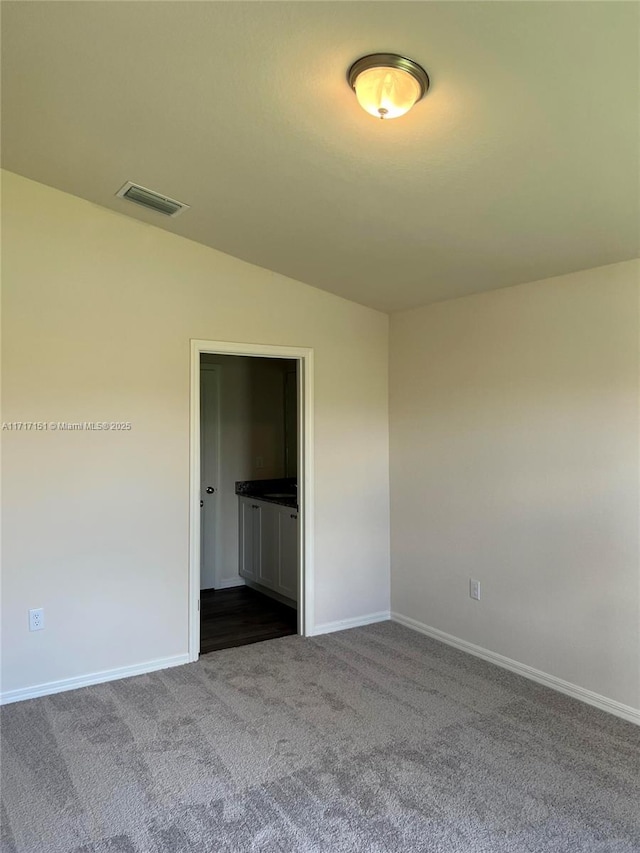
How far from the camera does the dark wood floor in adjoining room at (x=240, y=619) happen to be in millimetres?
4156

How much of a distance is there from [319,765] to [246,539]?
3.02m

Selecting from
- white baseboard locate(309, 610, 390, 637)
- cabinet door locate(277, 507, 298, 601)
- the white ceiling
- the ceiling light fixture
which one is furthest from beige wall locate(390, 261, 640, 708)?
the ceiling light fixture

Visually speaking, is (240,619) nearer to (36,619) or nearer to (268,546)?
(268,546)

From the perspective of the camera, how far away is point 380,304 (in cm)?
436

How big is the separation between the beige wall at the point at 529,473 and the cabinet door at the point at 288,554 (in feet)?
2.66

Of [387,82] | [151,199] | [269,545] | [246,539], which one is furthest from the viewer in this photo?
[246,539]

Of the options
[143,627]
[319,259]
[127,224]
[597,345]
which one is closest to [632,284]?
[597,345]

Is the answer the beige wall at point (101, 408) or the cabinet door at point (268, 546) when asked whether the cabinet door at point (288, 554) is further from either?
the beige wall at point (101, 408)

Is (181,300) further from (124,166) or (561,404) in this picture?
(561,404)

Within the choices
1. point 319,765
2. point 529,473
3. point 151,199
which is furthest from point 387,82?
point 319,765

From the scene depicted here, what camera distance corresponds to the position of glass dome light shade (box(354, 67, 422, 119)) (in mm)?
1845

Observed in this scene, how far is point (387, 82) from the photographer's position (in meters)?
1.85

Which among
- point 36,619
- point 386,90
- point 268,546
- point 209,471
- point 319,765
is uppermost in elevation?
point 386,90

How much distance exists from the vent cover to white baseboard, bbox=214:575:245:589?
3473mm
